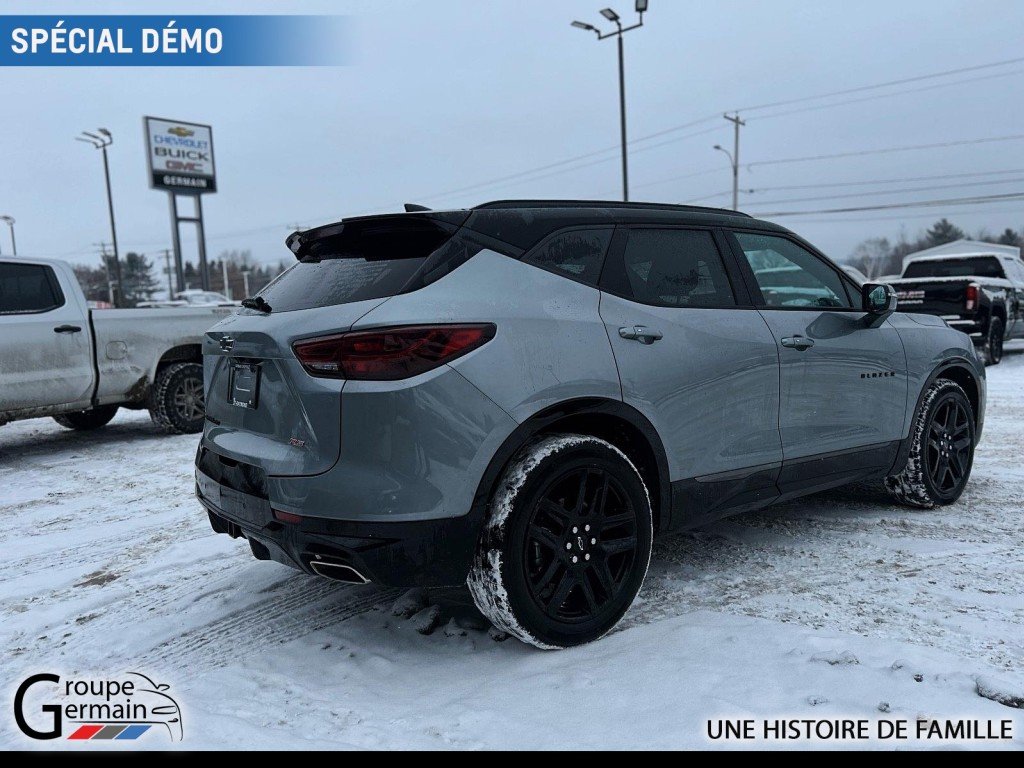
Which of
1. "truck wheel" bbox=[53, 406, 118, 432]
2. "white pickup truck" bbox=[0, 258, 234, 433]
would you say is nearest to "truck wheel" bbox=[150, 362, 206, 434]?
"white pickup truck" bbox=[0, 258, 234, 433]

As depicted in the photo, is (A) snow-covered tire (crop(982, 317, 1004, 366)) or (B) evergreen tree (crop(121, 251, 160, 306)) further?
(B) evergreen tree (crop(121, 251, 160, 306))

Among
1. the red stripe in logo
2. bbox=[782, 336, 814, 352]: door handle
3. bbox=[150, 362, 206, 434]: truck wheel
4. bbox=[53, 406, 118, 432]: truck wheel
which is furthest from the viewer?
bbox=[53, 406, 118, 432]: truck wheel

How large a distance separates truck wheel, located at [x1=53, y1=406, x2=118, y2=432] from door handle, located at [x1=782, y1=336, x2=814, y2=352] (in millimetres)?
7730

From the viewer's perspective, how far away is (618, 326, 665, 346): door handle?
10.8ft

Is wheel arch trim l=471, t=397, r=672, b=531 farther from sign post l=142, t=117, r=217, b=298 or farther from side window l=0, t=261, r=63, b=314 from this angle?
sign post l=142, t=117, r=217, b=298

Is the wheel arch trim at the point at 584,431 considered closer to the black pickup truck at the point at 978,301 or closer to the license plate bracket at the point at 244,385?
the license plate bracket at the point at 244,385

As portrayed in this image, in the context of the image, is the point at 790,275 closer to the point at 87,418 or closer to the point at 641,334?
the point at 641,334

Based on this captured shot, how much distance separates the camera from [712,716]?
8.69ft

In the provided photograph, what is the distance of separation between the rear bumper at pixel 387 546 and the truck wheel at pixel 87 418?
7.13m

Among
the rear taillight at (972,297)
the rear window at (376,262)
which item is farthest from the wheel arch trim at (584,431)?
the rear taillight at (972,297)

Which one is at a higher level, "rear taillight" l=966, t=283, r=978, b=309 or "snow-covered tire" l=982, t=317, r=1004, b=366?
"rear taillight" l=966, t=283, r=978, b=309

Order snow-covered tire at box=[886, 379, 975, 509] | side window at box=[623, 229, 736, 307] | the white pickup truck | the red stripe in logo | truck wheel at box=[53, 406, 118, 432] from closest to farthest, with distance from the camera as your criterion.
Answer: the red stripe in logo, side window at box=[623, 229, 736, 307], snow-covered tire at box=[886, 379, 975, 509], the white pickup truck, truck wheel at box=[53, 406, 118, 432]

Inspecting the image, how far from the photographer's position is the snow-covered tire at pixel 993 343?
12639 millimetres

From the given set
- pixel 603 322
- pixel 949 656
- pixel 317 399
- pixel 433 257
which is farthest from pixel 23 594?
pixel 949 656
